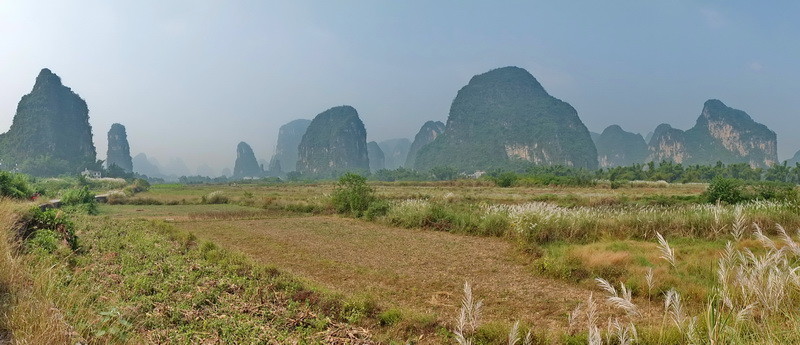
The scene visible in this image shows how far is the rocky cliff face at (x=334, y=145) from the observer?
168m

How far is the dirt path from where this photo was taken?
670cm

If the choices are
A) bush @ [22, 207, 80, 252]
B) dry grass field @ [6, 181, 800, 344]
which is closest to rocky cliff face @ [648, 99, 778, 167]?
dry grass field @ [6, 181, 800, 344]

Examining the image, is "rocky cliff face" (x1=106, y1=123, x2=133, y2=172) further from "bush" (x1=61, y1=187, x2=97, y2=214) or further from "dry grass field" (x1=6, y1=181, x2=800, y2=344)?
"dry grass field" (x1=6, y1=181, x2=800, y2=344)

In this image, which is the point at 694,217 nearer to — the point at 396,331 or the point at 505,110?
the point at 396,331

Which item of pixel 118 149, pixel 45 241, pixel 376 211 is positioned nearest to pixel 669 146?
pixel 376 211

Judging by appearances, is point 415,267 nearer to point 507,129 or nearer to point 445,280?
point 445,280

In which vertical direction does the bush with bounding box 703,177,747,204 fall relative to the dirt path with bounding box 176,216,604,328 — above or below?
above

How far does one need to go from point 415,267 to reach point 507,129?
488ft

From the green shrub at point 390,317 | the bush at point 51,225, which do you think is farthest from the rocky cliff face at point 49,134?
the green shrub at point 390,317

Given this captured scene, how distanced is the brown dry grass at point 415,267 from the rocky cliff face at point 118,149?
6537 inches

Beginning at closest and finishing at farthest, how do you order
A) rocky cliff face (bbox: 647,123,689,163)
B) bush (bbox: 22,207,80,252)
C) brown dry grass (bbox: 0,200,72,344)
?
brown dry grass (bbox: 0,200,72,344) → bush (bbox: 22,207,80,252) → rocky cliff face (bbox: 647,123,689,163)

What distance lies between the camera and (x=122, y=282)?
7.07 meters

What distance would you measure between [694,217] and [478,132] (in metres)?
147

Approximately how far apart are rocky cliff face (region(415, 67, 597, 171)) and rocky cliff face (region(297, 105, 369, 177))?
84.5ft
